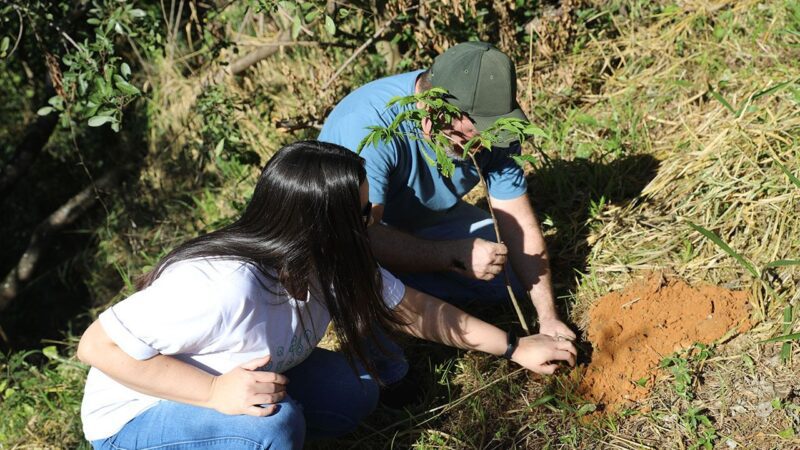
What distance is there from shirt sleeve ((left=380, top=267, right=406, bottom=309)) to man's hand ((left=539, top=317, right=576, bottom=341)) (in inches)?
24.9

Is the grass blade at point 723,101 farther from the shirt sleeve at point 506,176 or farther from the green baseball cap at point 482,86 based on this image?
the green baseball cap at point 482,86

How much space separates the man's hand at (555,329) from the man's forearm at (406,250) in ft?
1.29

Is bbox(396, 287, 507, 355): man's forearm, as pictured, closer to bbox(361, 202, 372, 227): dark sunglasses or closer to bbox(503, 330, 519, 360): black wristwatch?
bbox(503, 330, 519, 360): black wristwatch

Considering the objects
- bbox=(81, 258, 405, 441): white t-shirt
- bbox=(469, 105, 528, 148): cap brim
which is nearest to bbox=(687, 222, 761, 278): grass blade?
bbox=(469, 105, 528, 148): cap brim

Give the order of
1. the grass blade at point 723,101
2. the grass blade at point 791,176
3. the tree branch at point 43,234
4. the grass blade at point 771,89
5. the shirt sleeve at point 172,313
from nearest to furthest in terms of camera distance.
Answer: the shirt sleeve at point 172,313 → the grass blade at point 791,176 → the grass blade at point 771,89 → the grass blade at point 723,101 → the tree branch at point 43,234

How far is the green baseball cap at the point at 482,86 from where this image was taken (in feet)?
8.78

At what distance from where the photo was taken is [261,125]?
17.0 ft

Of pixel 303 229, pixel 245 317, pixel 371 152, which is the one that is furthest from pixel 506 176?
pixel 245 317

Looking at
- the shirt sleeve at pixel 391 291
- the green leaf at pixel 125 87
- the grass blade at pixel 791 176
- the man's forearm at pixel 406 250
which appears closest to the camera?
the shirt sleeve at pixel 391 291


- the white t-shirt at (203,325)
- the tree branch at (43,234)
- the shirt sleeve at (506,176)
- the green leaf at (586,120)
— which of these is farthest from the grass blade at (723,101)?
the tree branch at (43,234)

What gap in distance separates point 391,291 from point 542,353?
1.78ft

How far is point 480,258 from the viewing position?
9.20ft

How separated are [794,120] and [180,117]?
A: 158 inches

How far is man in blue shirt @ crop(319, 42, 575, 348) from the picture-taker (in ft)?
8.85
